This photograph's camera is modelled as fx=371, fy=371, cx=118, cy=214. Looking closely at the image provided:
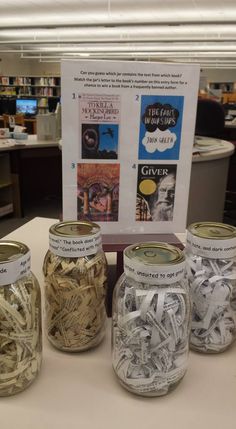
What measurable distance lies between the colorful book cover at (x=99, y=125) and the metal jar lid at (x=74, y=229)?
15 cm

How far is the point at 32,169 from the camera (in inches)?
180

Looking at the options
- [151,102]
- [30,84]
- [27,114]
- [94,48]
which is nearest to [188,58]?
[94,48]

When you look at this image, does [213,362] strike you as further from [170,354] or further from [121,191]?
[121,191]

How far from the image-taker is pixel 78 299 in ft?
1.99

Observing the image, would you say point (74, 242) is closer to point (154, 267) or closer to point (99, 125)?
point (154, 267)

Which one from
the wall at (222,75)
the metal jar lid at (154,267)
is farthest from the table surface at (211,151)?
the wall at (222,75)

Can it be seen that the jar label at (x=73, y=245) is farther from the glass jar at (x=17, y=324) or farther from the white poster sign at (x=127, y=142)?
the white poster sign at (x=127, y=142)

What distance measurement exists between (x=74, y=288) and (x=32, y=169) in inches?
163

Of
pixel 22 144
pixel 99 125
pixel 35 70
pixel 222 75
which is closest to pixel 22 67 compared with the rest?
pixel 35 70

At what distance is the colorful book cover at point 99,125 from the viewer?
2.34 feet

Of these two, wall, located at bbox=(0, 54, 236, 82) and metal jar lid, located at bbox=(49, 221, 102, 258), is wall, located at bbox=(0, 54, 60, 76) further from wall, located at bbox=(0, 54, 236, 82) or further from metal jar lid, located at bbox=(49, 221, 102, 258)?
metal jar lid, located at bbox=(49, 221, 102, 258)

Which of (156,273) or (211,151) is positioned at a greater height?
(156,273)

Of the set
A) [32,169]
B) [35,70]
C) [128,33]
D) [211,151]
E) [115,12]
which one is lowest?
[32,169]

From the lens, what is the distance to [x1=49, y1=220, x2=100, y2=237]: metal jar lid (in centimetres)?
62
